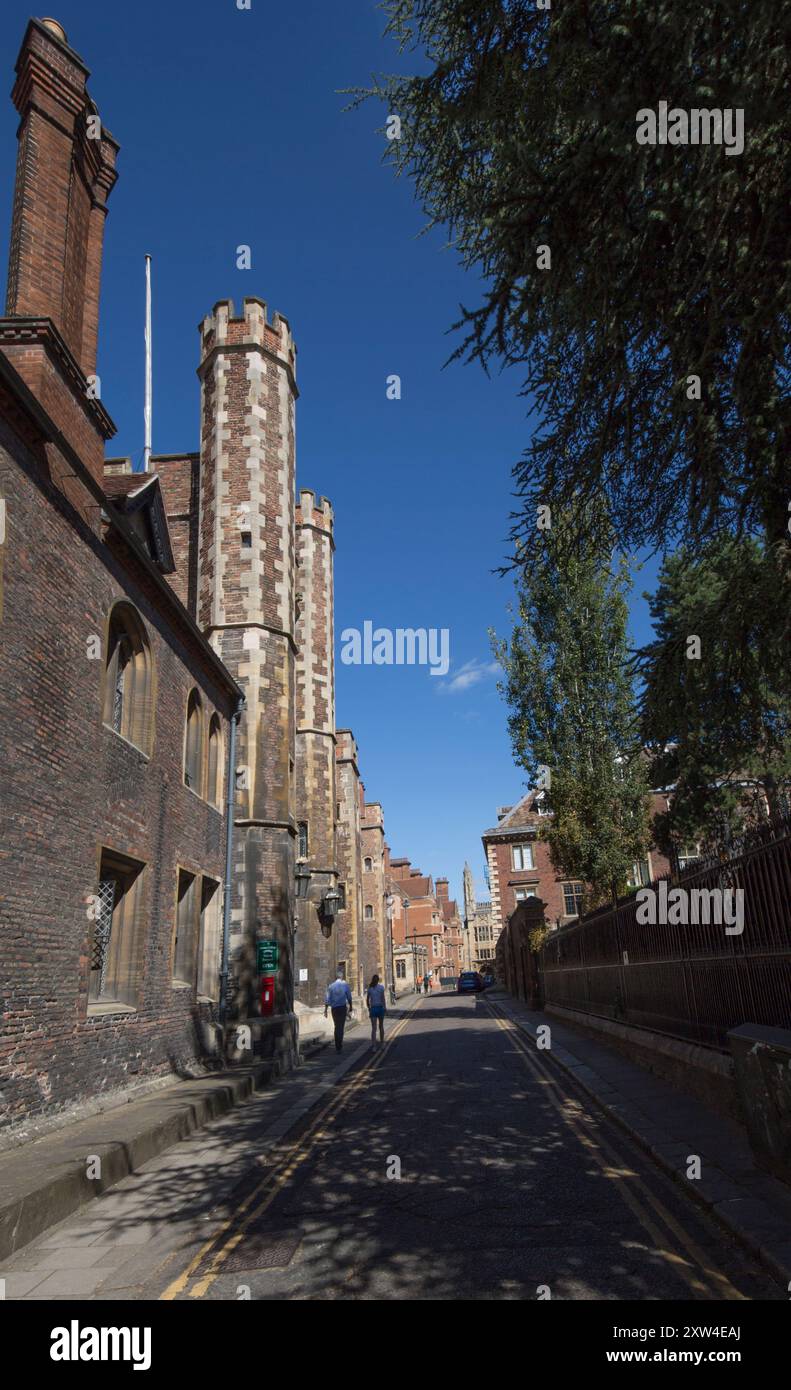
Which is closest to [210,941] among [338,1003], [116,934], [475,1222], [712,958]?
[338,1003]

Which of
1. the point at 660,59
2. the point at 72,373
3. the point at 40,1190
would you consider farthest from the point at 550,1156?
the point at 72,373

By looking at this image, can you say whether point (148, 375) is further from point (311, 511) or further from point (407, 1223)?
point (407, 1223)

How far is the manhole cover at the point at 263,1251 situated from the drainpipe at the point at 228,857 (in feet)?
34.7

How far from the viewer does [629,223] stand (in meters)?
5.86

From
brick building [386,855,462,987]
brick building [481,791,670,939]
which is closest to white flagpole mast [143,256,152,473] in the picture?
brick building [481,791,670,939]

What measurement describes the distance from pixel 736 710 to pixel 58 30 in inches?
528

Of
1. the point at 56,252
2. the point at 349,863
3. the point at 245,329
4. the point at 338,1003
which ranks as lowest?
the point at 338,1003

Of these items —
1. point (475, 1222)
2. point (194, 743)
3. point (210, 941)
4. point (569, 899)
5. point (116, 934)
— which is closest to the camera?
point (475, 1222)

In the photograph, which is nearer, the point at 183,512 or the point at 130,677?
the point at 130,677

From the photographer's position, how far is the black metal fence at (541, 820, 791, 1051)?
22.6 feet

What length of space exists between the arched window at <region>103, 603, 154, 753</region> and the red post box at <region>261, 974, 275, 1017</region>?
6.41m

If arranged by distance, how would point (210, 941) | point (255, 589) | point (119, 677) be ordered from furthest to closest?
point (255, 589) → point (210, 941) → point (119, 677)

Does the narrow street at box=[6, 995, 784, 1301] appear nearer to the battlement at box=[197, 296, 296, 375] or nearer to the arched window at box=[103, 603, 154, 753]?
the arched window at box=[103, 603, 154, 753]

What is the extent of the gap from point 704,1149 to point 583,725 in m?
20.0
